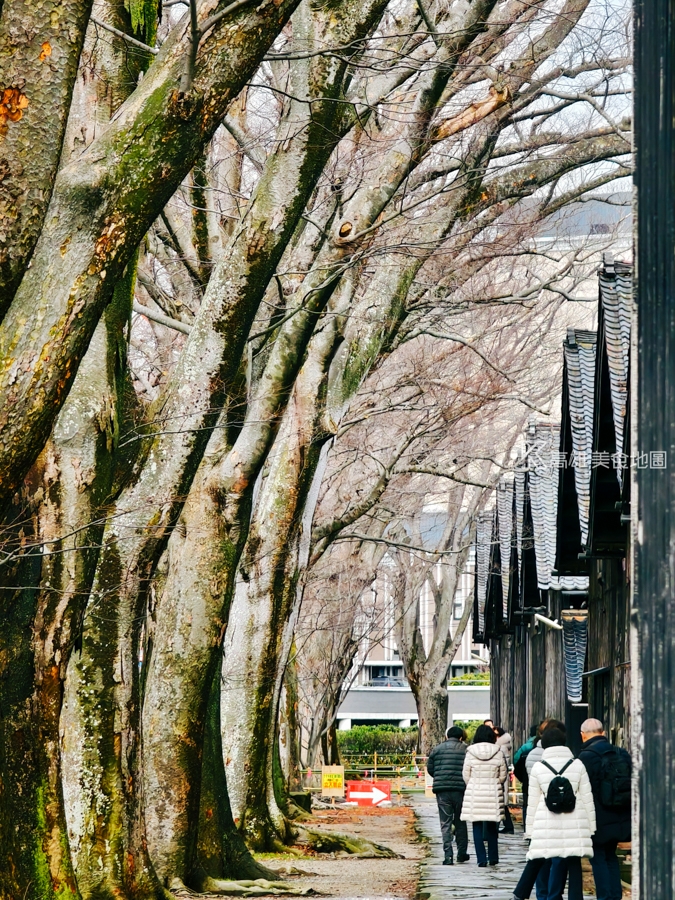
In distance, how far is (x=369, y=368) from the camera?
15.5m

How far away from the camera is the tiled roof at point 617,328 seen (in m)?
13.9

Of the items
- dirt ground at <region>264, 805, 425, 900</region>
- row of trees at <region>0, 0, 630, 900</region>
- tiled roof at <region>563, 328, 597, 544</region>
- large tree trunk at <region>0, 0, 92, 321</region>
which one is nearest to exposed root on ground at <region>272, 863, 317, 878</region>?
dirt ground at <region>264, 805, 425, 900</region>

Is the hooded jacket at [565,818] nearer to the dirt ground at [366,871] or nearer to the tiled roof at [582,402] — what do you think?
the dirt ground at [366,871]

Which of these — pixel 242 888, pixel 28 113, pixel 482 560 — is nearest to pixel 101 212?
pixel 28 113

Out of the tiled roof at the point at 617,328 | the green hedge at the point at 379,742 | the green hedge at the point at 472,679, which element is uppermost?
the tiled roof at the point at 617,328

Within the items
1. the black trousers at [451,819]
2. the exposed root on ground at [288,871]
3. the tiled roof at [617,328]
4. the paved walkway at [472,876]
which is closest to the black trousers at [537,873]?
the paved walkway at [472,876]

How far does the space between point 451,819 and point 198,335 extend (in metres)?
9.49

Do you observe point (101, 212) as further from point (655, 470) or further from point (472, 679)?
point (472, 679)

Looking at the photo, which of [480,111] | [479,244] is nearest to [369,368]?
[479,244]

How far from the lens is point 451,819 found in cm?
1698

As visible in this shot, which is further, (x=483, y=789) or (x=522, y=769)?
(x=522, y=769)

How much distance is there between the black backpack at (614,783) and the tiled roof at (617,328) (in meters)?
3.93

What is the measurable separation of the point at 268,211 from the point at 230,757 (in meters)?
8.60

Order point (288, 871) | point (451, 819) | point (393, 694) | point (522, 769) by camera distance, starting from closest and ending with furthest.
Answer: point (288, 871)
point (522, 769)
point (451, 819)
point (393, 694)
